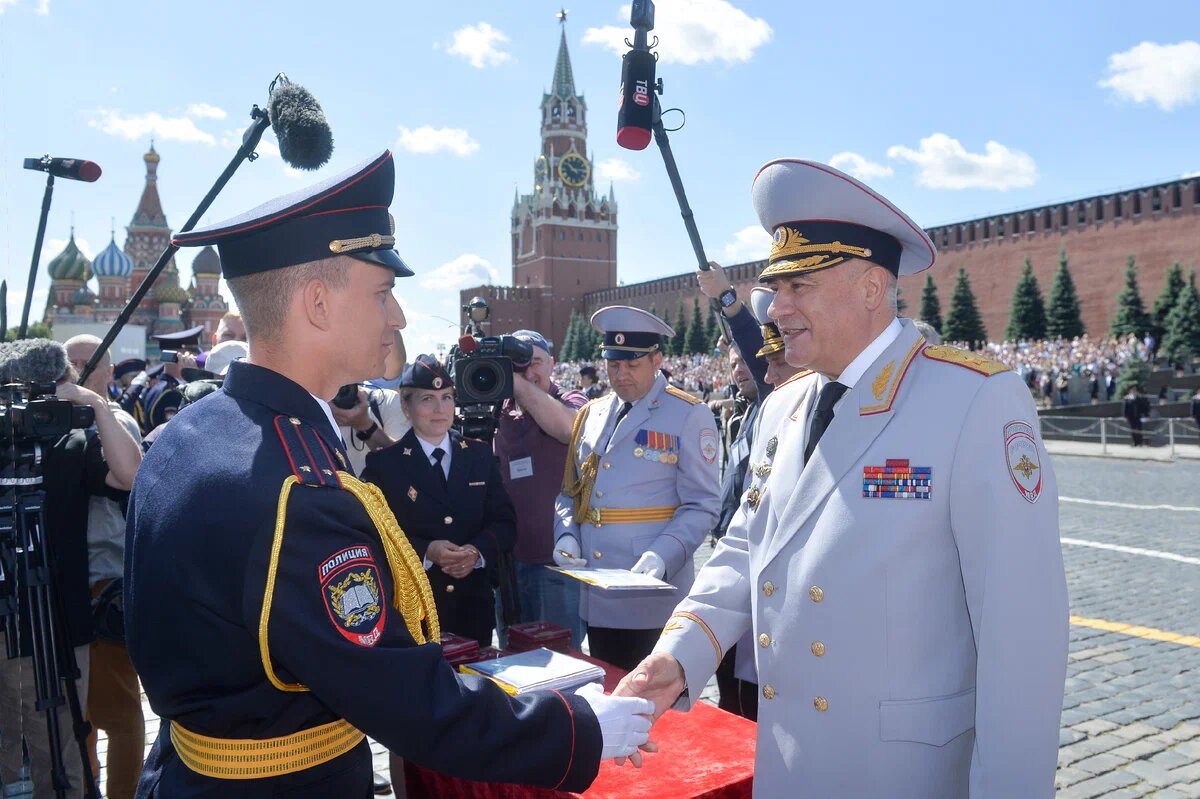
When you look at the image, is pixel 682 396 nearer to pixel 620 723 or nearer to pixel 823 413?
pixel 823 413

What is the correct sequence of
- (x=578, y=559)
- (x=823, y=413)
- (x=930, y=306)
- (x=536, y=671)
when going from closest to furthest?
(x=823, y=413) → (x=536, y=671) → (x=578, y=559) → (x=930, y=306)

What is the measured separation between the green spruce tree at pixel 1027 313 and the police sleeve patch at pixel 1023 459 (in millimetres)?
43700

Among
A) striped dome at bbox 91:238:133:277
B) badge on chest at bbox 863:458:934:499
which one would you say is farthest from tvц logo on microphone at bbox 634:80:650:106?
striped dome at bbox 91:238:133:277

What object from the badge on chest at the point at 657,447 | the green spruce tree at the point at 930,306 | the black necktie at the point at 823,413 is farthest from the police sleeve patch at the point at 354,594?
the green spruce tree at the point at 930,306

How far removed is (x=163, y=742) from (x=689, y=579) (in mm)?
2508

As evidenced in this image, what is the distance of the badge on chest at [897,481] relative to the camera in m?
1.75

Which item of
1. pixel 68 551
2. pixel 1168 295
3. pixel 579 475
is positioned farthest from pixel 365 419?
pixel 1168 295

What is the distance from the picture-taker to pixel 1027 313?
1610 inches

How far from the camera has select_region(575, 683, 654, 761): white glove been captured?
1.68m

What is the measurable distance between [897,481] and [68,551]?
10.2 ft

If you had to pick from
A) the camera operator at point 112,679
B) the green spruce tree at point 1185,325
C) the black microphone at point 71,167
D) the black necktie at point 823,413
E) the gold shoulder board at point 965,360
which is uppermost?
the green spruce tree at point 1185,325

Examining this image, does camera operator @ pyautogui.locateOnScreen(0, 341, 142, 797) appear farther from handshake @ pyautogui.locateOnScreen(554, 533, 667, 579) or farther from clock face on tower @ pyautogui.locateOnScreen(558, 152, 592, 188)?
clock face on tower @ pyautogui.locateOnScreen(558, 152, 592, 188)

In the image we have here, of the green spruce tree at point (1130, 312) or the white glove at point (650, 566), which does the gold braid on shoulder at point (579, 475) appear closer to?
the white glove at point (650, 566)

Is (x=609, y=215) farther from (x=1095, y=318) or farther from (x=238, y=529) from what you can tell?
(x=238, y=529)
